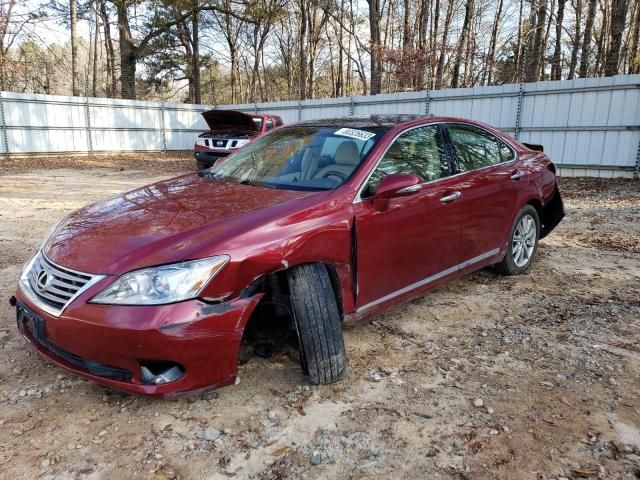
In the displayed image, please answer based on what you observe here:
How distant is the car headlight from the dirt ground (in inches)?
A: 25.7

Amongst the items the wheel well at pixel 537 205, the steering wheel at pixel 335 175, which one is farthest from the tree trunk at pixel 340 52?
the steering wheel at pixel 335 175

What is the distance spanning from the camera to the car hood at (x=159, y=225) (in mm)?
2227

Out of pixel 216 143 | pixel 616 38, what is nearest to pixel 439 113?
pixel 616 38

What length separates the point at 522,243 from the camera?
14.7 ft

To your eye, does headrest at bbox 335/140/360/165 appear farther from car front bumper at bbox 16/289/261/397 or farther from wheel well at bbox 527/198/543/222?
wheel well at bbox 527/198/543/222

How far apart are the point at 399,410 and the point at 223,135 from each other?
10.2 meters

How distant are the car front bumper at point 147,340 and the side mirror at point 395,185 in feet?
3.36

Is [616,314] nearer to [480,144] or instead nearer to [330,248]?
[480,144]

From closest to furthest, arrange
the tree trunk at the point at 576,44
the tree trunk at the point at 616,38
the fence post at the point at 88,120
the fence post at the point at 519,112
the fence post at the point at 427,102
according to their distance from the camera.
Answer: the fence post at the point at 519,112 < the tree trunk at the point at 616,38 < the fence post at the point at 427,102 < the fence post at the point at 88,120 < the tree trunk at the point at 576,44

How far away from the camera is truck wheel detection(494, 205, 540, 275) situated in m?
4.31

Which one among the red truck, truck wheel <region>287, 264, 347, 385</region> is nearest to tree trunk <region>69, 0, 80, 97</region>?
the red truck

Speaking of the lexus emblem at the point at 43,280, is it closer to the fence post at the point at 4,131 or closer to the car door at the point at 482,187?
the car door at the point at 482,187

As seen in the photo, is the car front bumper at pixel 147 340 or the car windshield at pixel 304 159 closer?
the car front bumper at pixel 147 340

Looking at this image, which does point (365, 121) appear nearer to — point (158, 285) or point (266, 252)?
point (266, 252)
